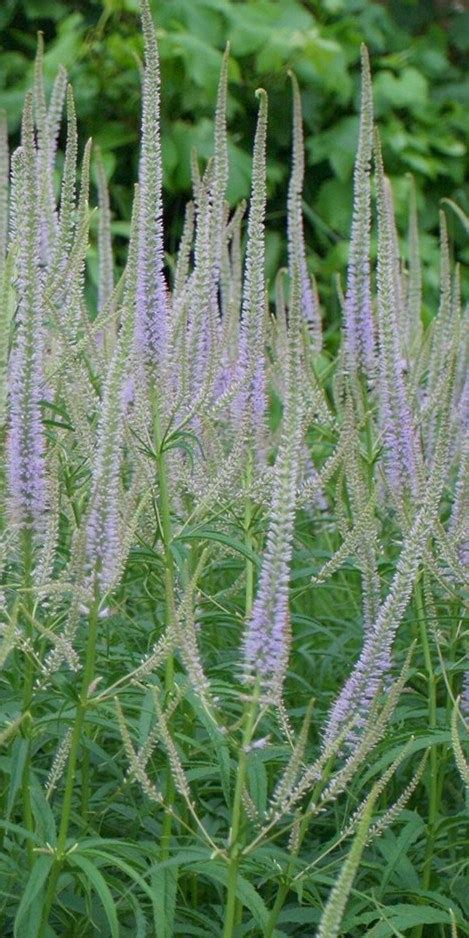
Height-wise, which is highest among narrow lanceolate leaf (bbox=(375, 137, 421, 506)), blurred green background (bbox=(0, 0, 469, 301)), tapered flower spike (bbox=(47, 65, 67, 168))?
blurred green background (bbox=(0, 0, 469, 301))

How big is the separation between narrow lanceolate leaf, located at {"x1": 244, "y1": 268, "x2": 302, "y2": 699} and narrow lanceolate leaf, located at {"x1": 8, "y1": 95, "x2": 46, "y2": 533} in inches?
19.5

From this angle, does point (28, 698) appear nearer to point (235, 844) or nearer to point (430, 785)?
point (235, 844)

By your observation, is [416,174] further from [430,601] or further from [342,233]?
[430,601]

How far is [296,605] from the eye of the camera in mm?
4531

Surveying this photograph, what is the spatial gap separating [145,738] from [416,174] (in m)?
9.18

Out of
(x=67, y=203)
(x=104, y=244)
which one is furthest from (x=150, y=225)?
(x=104, y=244)

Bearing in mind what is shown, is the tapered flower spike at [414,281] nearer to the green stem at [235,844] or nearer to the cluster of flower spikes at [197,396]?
the cluster of flower spikes at [197,396]

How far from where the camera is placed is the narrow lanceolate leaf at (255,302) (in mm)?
3098

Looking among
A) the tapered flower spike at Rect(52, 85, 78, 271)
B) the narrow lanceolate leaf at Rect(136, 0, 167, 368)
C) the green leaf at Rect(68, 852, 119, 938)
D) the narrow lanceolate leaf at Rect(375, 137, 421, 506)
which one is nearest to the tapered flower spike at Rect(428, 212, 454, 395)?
the narrow lanceolate leaf at Rect(375, 137, 421, 506)

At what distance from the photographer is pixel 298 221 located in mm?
4637

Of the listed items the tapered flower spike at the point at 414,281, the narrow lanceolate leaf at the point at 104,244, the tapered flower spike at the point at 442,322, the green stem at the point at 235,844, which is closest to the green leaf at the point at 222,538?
the green stem at the point at 235,844

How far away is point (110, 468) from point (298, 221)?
227 cm

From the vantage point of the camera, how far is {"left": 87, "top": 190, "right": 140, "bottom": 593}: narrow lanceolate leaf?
8.16ft

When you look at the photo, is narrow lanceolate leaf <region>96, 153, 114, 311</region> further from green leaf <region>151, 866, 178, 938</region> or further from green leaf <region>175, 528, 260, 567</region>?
green leaf <region>151, 866, 178, 938</region>
